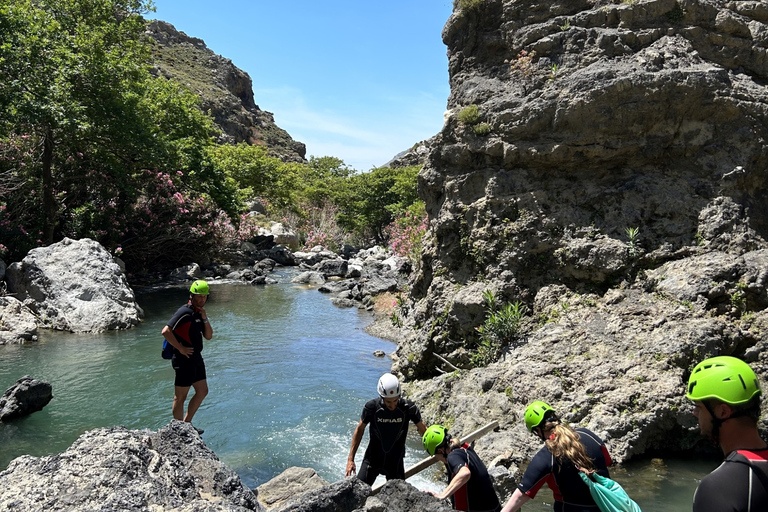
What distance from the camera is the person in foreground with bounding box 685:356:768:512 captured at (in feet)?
7.22

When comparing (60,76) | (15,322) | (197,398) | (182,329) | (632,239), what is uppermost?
(60,76)

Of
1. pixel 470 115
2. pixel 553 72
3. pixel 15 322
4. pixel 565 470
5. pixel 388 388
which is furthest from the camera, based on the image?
pixel 15 322

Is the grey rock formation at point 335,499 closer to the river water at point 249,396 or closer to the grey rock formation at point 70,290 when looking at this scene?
the river water at point 249,396

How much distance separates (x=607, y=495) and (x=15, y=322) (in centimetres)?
1520

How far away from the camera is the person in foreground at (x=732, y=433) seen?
220cm

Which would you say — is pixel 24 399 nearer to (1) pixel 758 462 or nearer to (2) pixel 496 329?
(2) pixel 496 329

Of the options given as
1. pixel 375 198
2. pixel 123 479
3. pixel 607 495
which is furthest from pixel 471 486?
pixel 375 198

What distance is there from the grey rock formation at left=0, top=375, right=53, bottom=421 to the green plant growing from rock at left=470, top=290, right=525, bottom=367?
24.6ft

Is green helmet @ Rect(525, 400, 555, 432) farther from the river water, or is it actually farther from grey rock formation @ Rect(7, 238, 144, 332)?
grey rock formation @ Rect(7, 238, 144, 332)

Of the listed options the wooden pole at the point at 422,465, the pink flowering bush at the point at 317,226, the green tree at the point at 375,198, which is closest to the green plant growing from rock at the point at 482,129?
the wooden pole at the point at 422,465

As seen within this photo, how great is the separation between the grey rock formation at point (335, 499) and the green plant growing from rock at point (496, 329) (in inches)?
197

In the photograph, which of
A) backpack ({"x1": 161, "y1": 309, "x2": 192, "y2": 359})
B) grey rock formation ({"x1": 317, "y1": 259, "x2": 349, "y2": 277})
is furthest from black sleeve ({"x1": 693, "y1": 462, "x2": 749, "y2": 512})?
grey rock formation ({"x1": 317, "y1": 259, "x2": 349, "y2": 277})

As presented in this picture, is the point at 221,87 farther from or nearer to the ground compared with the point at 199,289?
farther from the ground

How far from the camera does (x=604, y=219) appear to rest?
29.8 feet
